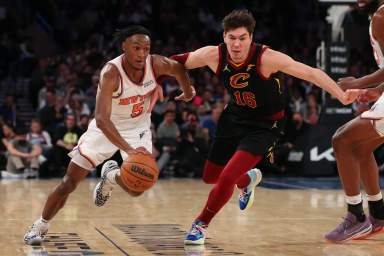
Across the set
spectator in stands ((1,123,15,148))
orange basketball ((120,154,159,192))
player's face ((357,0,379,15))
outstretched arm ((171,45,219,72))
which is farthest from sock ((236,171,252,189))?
spectator in stands ((1,123,15,148))

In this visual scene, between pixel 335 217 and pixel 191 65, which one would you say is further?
pixel 335 217

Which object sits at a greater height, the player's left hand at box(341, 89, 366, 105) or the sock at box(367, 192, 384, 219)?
the player's left hand at box(341, 89, 366, 105)

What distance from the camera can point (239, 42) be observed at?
5.81 m

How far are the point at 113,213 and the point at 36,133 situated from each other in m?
5.95

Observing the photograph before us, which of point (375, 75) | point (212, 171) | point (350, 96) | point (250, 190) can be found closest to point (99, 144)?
point (212, 171)

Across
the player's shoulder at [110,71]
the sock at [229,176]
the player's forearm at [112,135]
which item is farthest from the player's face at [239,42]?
the player's forearm at [112,135]

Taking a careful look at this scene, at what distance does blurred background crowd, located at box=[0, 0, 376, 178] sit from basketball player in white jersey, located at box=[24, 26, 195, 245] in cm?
736

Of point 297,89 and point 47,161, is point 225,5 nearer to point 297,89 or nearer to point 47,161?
point 297,89

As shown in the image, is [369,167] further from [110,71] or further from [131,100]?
[110,71]

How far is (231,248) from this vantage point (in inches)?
226

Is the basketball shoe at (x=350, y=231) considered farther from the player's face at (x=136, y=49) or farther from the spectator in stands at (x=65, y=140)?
the spectator in stands at (x=65, y=140)

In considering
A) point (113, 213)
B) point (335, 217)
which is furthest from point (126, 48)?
point (335, 217)

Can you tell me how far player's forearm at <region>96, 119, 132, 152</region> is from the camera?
5.44 m

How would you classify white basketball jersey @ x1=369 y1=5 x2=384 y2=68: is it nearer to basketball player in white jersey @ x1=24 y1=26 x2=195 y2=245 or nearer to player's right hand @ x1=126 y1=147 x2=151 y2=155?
basketball player in white jersey @ x1=24 y1=26 x2=195 y2=245
